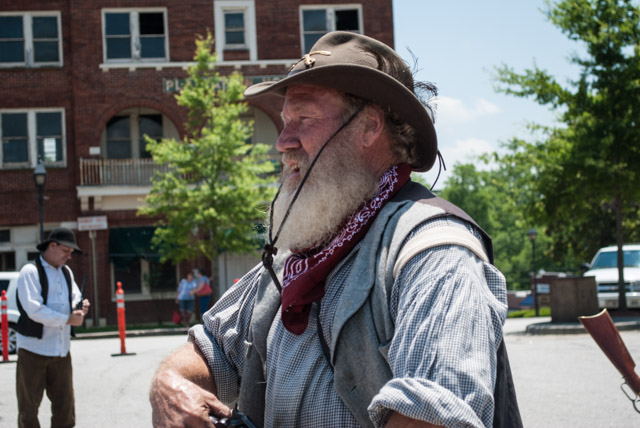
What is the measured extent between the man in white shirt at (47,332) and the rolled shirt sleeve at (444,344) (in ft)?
20.9

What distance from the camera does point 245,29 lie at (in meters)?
30.4

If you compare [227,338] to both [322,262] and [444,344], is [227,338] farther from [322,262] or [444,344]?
[444,344]

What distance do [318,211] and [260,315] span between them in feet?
1.24

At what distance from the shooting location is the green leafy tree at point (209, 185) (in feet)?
84.3

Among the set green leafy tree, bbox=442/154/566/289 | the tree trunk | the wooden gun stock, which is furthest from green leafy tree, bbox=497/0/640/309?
green leafy tree, bbox=442/154/566/289

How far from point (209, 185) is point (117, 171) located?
509 cm

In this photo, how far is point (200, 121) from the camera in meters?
26.9

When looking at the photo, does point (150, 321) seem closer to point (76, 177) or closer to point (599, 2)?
point (76, 177)

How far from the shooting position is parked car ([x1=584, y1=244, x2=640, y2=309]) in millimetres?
20266

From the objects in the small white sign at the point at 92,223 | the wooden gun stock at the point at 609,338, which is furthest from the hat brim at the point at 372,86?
the small white sign at the point at 92,223

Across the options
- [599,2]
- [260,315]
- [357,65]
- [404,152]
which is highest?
[599,2]

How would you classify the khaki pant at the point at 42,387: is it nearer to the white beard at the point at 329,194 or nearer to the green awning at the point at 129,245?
the white beard at the point at 329,194

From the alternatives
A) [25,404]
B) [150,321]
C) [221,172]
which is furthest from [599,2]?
[150,321]

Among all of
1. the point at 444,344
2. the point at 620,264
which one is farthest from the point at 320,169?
the point at 620,264
